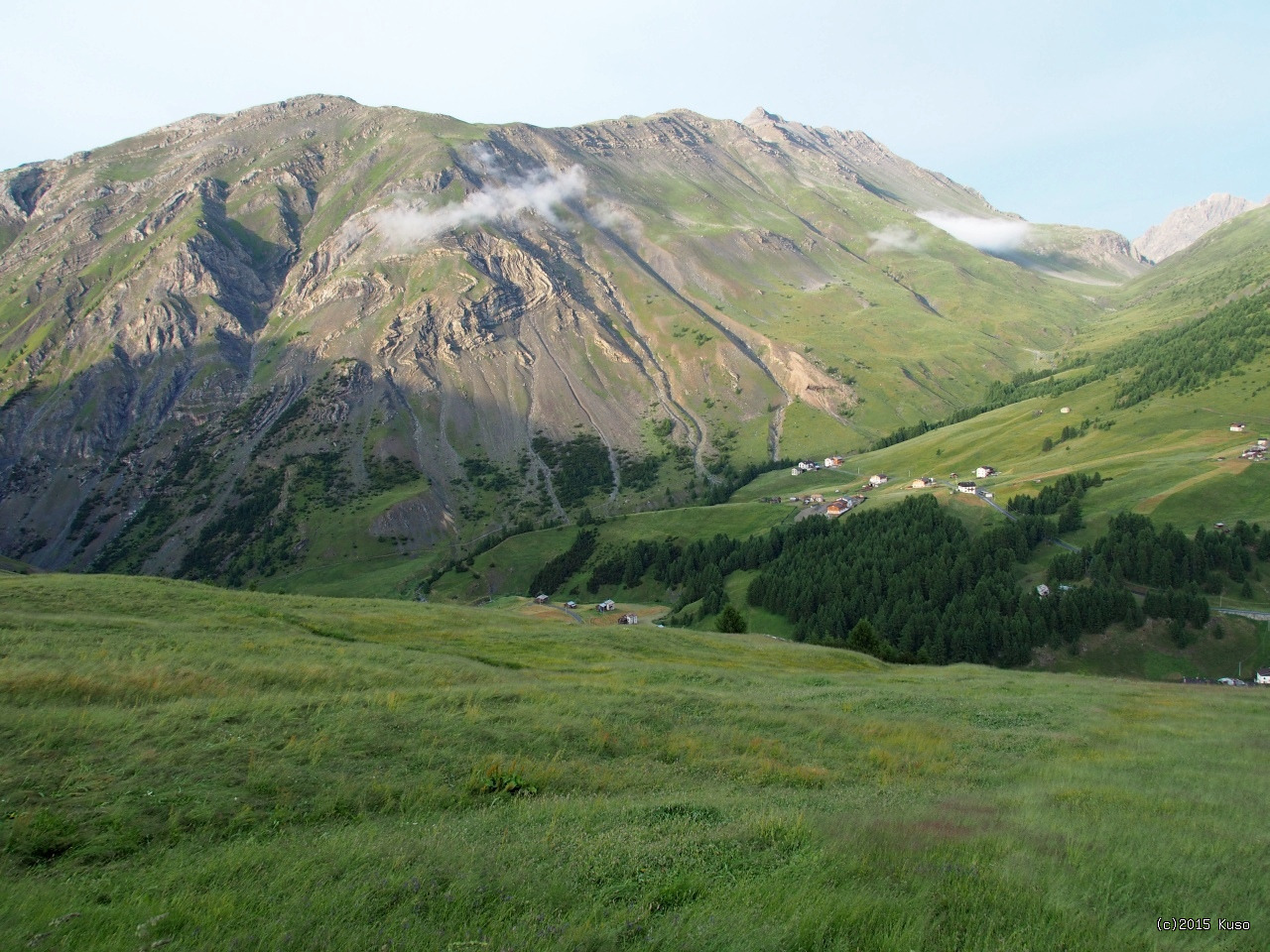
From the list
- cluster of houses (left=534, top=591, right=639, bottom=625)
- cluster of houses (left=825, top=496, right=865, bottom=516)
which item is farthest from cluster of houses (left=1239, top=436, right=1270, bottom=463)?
cluster of houses (left=534, top=591, right=639, bottom=625)

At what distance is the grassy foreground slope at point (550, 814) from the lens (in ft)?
26.6

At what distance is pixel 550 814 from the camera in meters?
11.9

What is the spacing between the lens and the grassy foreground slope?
8.11 metres

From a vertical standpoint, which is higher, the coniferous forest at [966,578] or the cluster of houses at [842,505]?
the cluster of houses at [842,505]

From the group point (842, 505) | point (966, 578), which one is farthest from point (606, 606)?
point (966, 578)

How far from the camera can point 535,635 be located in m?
39.8

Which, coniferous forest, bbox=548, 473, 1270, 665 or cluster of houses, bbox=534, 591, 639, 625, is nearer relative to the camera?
coniferous forest, bbox=548, 473, 1270, 665

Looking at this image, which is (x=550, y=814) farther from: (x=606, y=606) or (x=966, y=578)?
(x=606, y=606)

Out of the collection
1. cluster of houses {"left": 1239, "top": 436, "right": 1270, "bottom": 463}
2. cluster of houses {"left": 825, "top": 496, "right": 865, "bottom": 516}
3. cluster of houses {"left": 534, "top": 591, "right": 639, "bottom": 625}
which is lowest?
cluster of houses {"left": 534, "top": 591, "right": 639, "bottom": 625}

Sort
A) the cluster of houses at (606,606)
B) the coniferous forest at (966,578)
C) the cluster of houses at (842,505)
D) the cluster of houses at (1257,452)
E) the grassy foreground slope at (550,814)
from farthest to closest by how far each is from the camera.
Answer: the cluster of houses at (842,505) < the cluster of houses at (1257,452) < the cluster of houses at (606,606) < the coniferous forest at (966,578) < the grassy foreground slope at (550,814)

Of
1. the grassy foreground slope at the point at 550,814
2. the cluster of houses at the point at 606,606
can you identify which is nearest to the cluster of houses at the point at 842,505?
the cluster of houses at the point at 606,606

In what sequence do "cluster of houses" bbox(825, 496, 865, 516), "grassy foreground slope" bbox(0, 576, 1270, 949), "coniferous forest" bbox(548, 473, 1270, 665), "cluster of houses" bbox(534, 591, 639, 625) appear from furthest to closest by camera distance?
"cluster of houses" bbox(825, 496, 865, 516), "cluster of houses" bbox(534, 591, 639, 625), "coniferous forest" bbox(548, 473, 1270, 665), "grassy foreground slope" bbox(0, 576, 1270, 949)

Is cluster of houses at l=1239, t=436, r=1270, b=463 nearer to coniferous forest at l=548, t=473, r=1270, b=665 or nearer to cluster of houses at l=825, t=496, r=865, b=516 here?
coniferous forest at l=548, t=473, r=1270, b=665

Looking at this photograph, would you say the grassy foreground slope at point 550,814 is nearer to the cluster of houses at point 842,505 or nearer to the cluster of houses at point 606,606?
the cluster of houses at point 606,606
